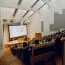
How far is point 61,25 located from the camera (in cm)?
336

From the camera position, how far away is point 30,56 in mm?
1724

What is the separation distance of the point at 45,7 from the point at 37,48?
228 centimetres

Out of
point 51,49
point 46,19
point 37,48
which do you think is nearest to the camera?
point 37,48

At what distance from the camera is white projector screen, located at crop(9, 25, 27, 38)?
4813mm

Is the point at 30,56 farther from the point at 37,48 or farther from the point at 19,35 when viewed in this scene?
the point at 19,35

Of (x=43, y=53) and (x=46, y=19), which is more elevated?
(x=46, y=19)

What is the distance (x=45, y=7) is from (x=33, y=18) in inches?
32.8

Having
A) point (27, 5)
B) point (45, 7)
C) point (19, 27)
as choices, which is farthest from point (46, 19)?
point (19, 27)

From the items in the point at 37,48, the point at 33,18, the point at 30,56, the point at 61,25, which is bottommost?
the point at 30,56

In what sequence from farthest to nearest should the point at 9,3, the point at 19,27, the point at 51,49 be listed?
the point at 19,27 < the point at 9,3 < the point at 51,49

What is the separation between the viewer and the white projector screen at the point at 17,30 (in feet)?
15.8

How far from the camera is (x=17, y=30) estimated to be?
201 inches

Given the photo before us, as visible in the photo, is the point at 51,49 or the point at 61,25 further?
the point at 61,25

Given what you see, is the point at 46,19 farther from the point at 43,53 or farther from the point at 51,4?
the point at 43,53
